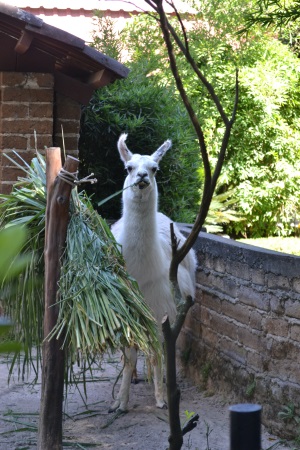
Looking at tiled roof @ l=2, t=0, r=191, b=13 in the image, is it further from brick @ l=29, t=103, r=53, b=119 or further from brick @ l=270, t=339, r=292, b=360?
brick @ l=270, t=339, r=292, b=360

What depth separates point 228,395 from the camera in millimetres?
5785

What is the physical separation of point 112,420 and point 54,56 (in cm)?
313

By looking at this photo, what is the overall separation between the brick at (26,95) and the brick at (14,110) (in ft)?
0.14

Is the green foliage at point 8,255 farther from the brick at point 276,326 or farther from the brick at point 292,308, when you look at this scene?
the brick at point 276,326

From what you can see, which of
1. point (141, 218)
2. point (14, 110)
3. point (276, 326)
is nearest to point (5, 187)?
point (14, 110)

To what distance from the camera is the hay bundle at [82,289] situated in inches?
159

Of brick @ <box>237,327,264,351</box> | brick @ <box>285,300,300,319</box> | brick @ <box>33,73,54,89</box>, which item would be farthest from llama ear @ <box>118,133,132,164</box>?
brick @ <box>285,300,300,319</box>

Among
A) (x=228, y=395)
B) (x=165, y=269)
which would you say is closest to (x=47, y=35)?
(x=165, y=269)

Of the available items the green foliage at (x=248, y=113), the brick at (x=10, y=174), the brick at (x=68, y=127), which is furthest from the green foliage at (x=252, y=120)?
the brick at (x=10, y=174)

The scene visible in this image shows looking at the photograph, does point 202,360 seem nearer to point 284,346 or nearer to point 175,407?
point 284,346

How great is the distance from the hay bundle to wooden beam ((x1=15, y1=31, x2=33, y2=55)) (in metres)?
2.16

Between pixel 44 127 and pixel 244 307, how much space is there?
8.11 feet

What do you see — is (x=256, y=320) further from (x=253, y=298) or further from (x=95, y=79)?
(x=95, y=79)

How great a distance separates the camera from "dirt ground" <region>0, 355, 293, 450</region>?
500 cm
